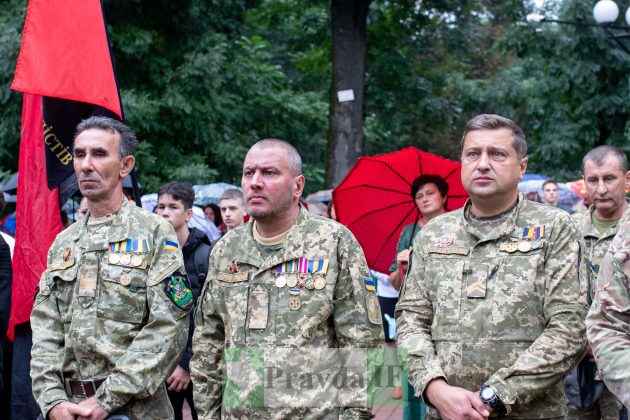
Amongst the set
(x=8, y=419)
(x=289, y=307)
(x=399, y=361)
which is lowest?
(x=8, y=419)

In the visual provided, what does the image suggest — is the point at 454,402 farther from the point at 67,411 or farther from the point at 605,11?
the point at 605,11

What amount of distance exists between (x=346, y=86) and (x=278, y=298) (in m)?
13.5

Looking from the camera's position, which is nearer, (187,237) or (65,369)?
(65,369)

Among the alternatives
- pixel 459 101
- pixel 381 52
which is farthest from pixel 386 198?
pixel 459 101

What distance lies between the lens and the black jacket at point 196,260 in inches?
249

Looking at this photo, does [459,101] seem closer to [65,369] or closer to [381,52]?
[381,52]

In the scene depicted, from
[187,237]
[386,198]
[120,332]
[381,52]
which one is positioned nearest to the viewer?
[120,332]

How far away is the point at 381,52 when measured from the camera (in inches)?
885

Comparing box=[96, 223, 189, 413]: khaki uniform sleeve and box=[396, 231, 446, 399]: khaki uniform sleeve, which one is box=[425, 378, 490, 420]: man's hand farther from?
box=[96, 223, 189, 413]: khaki uniform sleeve

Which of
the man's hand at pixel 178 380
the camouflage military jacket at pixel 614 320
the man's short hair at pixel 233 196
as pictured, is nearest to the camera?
the camouflage military jacket at pixel 614 320

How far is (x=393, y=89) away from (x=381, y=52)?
109 cm

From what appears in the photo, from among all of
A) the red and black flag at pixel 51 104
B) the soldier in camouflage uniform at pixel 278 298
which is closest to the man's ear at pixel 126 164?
the soldier in camouflage uniform at pixel 278 298

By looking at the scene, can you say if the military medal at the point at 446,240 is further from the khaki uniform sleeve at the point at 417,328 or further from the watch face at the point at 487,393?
the watch face at the point at 487,393

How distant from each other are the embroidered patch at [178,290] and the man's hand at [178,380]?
1.62m
